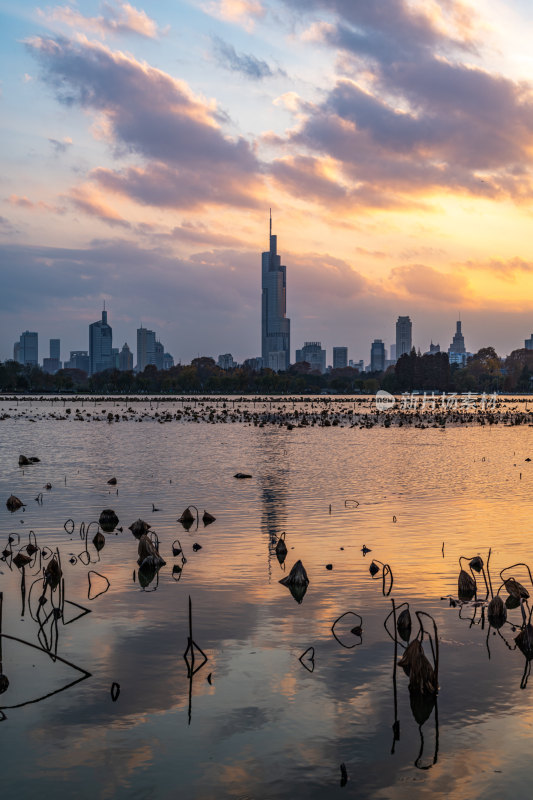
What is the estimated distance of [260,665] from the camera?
1089 cm

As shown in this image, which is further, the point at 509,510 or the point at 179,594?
the point at 509,510

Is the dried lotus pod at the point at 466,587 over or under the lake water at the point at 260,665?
over

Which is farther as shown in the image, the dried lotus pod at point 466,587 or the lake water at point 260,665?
the dried lotus pod at point 466,587

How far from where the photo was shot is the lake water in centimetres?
814

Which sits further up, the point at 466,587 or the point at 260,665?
the point at 466,587

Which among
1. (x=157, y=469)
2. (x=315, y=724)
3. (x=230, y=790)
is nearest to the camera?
(x=230, y=790)

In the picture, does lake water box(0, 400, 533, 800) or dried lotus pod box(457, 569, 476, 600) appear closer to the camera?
lake water box(0, 400, 533, 800)

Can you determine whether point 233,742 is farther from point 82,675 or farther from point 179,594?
point 179,594

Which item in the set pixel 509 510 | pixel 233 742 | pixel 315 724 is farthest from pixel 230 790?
pixel 509 510

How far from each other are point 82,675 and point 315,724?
11.1ft

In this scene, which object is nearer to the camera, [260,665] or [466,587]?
[260,665]

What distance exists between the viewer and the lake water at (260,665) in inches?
320

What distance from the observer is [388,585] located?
15.2m

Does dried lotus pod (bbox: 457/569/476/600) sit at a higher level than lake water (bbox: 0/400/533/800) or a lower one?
higher
